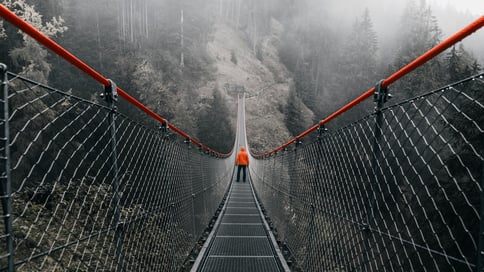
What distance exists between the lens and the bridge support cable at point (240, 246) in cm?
278

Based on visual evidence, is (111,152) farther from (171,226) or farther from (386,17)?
(386,17)

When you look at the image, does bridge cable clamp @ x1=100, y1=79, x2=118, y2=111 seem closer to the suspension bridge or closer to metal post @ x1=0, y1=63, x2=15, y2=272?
the suspension bridge

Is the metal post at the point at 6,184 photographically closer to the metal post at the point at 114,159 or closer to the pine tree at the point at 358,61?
the metal post at the point at 114,159

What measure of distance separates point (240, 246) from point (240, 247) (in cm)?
3

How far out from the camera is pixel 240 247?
131 inches

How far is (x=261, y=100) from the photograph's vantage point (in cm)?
3291

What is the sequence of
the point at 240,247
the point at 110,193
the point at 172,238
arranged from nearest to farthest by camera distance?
the point at 172,238, the point at 110,193, the point at 240,247

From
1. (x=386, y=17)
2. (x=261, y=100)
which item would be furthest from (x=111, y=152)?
(x=386, y=17)

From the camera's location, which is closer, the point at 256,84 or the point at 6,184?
the point at 6,184

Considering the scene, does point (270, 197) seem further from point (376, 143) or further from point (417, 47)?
point (417, 47)

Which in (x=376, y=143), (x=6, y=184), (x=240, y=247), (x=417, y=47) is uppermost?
(x=417, y=47)

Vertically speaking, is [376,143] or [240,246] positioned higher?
[376,143]

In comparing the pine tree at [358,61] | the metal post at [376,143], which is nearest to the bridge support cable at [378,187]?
the metal post at [376,143]

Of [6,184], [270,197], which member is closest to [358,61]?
[270,197]
